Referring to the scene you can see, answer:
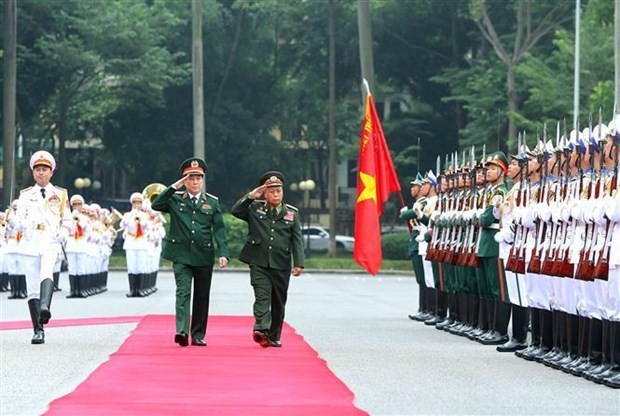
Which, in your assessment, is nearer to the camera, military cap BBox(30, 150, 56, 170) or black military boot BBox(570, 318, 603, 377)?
black military boot BBox(570, 318, 603, 377)

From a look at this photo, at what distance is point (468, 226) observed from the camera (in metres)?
19.9

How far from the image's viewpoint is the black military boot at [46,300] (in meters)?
17.6

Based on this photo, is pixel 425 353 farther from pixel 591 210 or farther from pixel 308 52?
pixel 308 52

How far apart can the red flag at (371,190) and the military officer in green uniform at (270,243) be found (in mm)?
5703

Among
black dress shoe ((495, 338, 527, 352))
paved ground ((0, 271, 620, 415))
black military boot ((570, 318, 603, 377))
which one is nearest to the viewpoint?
paved ground ((0, 271, 620, 415))

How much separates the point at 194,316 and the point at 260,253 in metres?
1.02

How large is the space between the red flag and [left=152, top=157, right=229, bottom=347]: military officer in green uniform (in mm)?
6178

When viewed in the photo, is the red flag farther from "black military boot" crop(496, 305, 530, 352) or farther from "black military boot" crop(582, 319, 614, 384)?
"black military boot" crop(582, 319, 614, 384)

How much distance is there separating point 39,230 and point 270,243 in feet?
8.01

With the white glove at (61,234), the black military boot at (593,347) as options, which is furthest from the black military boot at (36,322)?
the black military boot at (593,347)

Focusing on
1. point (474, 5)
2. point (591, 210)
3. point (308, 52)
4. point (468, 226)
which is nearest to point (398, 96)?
point (308, 52)

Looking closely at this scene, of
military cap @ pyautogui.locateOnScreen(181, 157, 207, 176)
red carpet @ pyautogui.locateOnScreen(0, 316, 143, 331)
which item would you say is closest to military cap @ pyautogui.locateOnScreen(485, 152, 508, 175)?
military cap @ pyautogui.locateOnScreen(181, 157, 207, 176)

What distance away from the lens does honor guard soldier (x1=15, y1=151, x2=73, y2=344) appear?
59.4 feet

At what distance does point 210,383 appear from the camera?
13.7 metres
